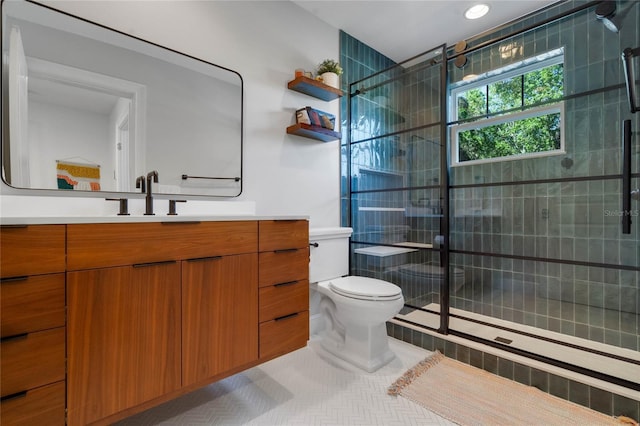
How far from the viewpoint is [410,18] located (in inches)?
91.8

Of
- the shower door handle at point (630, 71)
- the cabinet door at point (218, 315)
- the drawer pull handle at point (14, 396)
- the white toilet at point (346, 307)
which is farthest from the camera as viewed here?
the white toilet at point (346, 307)

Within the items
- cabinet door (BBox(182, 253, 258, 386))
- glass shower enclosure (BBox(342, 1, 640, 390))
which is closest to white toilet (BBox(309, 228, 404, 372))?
glass shower enclosure (BBox(342, 1, 640, 390))

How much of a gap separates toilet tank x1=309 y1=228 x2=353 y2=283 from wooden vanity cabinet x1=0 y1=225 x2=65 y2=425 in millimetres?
1338

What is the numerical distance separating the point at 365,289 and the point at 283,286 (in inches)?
22.1

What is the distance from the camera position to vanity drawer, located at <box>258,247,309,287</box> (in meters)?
1.35

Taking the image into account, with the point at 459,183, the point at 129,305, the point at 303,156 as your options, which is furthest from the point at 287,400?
the point at 459,183

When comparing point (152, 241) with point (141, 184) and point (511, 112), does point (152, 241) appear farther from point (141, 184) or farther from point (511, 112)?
point (511, 112)

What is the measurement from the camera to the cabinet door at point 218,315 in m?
1.12

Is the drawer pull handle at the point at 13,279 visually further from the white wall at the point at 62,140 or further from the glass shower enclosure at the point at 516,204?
the glass shower enclosure at the point at 516,204

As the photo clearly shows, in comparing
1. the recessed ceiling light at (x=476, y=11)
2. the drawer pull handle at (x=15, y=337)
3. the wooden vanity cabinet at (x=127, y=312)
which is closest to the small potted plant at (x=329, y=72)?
the recessed ceiling light at (x=476, y=11)

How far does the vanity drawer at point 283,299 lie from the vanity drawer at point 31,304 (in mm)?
707

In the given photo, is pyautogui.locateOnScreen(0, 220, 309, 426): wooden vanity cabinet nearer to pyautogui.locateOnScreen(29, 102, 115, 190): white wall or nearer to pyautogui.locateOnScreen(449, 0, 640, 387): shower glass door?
pyautogui.locateOnScreen(29, 102, 115, 190): white wall

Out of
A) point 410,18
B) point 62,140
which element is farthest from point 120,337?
point 410,18

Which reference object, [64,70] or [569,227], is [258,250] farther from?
[569,227]
